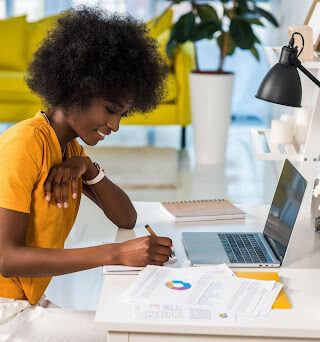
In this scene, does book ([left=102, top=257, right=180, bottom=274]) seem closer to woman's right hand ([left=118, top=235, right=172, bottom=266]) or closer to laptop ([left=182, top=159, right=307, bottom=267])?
woman's right hand ([left=118, top=235, right=172, bottom=266])

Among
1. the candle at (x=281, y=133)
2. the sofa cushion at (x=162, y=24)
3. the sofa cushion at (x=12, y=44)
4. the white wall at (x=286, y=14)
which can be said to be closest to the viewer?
the candle at (x=281, y=133)

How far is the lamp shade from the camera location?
1.59 metres

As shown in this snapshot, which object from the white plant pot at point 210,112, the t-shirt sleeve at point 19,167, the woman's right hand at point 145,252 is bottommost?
the white plant pot at point 210,112

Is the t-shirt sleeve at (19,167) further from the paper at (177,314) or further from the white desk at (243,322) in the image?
the paper at (177,314)

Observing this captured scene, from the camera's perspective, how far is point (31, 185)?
1.46 metres

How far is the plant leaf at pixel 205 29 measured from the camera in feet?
14.3

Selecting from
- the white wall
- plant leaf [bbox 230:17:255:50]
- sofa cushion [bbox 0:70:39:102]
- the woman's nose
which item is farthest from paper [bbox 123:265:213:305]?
sofa cushion [bbox 0:70:39:102]

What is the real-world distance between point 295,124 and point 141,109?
0.90 meters

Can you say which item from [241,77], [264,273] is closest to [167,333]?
[264,273]

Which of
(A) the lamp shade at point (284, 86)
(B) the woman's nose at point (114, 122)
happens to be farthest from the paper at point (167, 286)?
(A) the lamp shade at point (284, 86)

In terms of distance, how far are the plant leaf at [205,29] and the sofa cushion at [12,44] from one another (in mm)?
1652

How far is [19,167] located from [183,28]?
3.19 meters

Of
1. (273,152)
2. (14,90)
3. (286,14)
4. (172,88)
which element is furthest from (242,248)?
(14,90)

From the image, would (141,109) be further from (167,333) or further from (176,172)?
(176,172)
